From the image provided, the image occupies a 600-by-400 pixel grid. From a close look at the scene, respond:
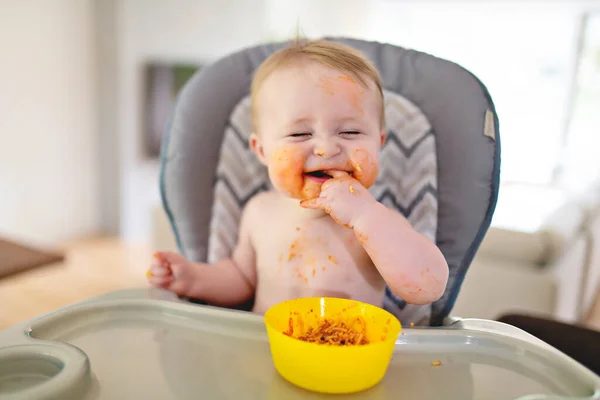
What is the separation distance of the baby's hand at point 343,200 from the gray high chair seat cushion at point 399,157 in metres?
0.23

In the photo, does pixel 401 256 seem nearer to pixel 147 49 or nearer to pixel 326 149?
pixel 326 149

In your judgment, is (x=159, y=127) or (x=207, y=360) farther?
(x=159, y=127)

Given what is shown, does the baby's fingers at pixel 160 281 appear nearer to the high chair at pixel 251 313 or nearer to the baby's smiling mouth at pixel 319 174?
the high chair at pixel 251 313

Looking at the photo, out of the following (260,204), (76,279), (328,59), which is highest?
(328,59)

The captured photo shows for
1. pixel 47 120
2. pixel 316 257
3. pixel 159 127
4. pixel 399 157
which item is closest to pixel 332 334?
pixel 316 257

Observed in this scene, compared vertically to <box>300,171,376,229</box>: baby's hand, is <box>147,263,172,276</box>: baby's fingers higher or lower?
lower

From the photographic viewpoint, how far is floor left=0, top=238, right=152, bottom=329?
2.22 metres

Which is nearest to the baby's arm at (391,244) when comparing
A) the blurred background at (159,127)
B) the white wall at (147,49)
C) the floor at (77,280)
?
the blurred background at (159,127)

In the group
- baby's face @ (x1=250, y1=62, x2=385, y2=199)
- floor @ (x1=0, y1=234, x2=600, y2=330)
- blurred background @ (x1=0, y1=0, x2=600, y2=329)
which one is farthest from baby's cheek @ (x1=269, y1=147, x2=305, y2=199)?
floor @ (x1=0, y1=234, x2=600, y2=330)

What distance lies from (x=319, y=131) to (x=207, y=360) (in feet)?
1.12

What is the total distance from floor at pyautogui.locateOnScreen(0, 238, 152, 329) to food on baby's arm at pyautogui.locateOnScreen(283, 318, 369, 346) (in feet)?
4.82

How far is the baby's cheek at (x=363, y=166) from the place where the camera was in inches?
27.8

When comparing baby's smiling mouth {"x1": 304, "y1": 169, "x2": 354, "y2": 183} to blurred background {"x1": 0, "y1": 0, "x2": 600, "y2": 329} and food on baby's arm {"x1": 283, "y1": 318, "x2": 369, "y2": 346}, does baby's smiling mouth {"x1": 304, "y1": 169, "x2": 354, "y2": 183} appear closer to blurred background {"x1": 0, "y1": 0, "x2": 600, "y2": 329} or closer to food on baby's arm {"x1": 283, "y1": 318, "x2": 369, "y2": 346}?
food on baby's arm {"x1": 283, "y1": 318, "x2": 369, "y2": 346}

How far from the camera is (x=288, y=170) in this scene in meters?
0.72
